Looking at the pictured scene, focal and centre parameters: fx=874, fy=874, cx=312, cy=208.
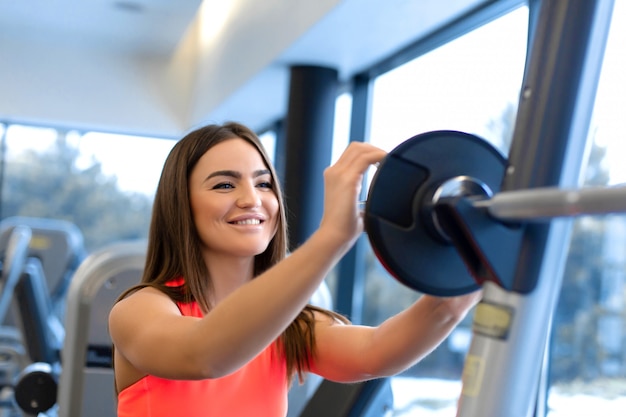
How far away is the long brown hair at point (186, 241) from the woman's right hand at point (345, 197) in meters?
0.57

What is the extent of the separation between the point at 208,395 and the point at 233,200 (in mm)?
317

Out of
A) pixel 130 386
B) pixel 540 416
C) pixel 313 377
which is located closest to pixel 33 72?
pixel 313 377

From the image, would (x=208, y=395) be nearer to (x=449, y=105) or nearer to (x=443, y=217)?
(x=443, y=217)

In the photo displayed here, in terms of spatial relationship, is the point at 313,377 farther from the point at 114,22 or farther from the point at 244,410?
the point at 114,22

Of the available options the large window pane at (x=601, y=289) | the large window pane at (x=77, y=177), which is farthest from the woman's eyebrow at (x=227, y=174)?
the large window pane at (x=77, y=177)

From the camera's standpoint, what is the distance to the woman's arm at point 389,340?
1144mm

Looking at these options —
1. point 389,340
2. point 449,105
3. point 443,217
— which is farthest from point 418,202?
point 449,105

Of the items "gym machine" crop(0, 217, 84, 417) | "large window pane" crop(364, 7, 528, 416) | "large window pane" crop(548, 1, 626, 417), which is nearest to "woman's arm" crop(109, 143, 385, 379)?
"large window pane" crop(548, 1, 626, 417)

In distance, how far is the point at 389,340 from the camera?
50.1 inches

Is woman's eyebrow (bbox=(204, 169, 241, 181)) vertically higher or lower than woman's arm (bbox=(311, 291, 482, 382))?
higher

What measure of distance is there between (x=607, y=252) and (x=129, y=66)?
5.68 m

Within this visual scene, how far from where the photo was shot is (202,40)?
278 inches

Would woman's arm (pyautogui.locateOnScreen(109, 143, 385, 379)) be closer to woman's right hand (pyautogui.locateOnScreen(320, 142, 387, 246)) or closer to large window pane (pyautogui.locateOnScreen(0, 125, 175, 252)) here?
woman's right hand (pyautogui.locateOnScreen(320, 142, 387, 246))

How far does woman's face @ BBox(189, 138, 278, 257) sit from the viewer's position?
1.41 meters
